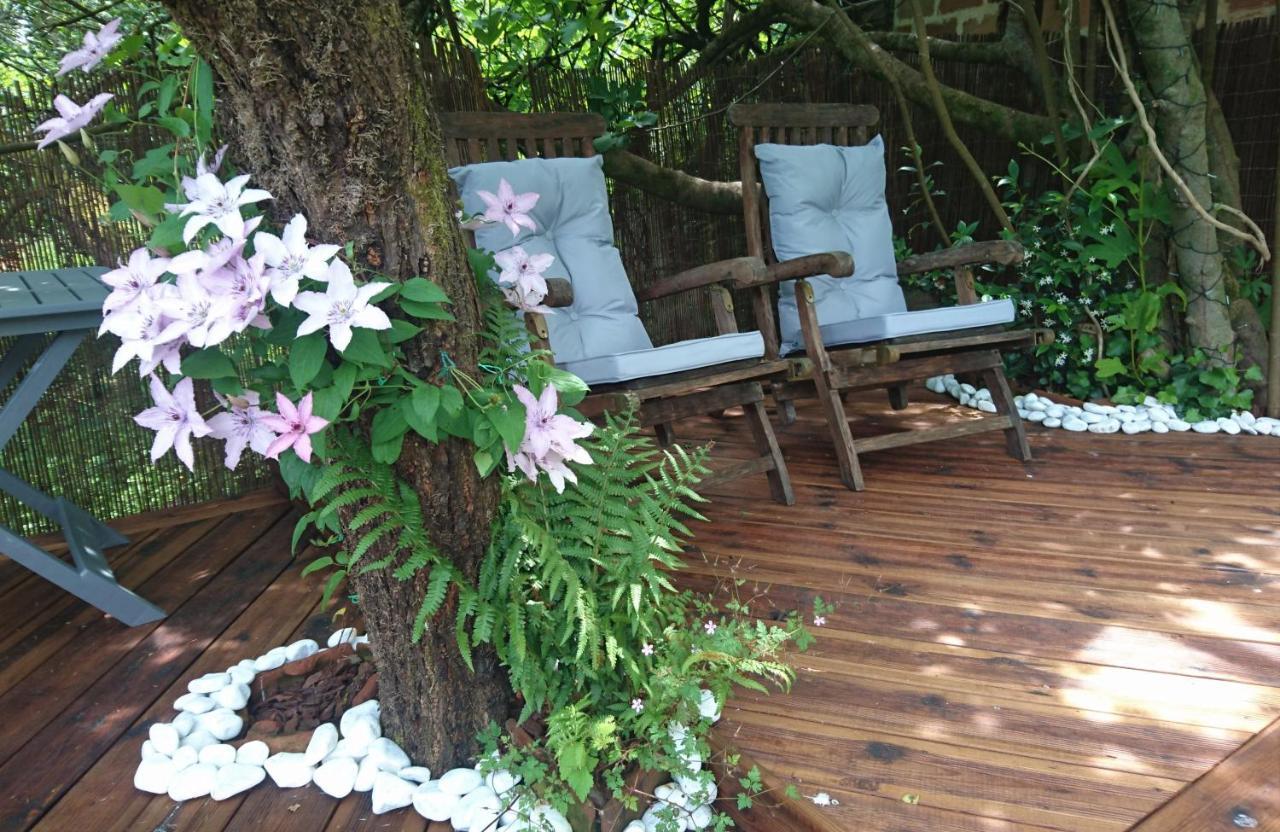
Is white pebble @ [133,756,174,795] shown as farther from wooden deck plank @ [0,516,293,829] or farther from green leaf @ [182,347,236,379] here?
green leaf @ [182,347,236,379]

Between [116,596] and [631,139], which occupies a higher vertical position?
[631,139]

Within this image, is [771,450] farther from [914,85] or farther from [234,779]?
[914,85]

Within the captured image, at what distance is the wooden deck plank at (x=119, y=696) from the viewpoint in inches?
56.7

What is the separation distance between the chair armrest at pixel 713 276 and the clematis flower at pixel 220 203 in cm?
169

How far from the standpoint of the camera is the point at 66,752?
154 centimetres

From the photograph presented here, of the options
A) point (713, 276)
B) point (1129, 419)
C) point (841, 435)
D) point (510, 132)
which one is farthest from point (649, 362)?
point (1129, 419)

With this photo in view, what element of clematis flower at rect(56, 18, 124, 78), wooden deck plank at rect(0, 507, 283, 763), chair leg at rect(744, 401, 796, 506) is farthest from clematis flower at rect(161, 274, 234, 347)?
chair leg at rect(744, 401, 796, 506)

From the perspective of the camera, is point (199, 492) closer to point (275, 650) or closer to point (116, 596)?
point (116, 596)

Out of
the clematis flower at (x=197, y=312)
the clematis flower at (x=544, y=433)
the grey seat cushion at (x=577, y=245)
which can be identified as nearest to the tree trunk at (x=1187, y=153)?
the grey seat cushion at (x=577, y=245)

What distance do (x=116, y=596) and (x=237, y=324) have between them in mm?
1408

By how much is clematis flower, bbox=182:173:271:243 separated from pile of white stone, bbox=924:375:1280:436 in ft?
8.58

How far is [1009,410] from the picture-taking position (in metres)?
2.95

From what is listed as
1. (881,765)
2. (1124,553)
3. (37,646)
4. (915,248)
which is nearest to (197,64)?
(881,765)

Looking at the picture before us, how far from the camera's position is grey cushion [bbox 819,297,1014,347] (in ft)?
8.93
